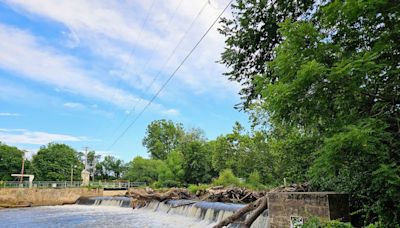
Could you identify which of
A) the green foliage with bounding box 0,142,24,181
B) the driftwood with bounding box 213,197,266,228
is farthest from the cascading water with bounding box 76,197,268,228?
the green foliage with bounding box 0,142,24,181

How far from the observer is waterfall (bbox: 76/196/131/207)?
21.3m

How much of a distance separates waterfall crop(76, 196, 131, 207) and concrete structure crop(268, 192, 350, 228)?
16.8 m

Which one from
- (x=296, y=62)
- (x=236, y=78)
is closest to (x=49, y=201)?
(x=236, y=78)

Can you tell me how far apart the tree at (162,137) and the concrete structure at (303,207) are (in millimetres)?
55453

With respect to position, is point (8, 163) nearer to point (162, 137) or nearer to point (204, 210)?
point (162, 137)

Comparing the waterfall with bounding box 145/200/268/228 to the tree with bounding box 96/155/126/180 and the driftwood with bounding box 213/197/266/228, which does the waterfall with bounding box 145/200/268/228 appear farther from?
the tree with bounding box 96/155/126/180

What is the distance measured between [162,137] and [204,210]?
51.4 metres

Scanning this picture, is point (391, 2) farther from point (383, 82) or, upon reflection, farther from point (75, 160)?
point (75, 160)

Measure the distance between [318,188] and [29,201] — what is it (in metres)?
25.3

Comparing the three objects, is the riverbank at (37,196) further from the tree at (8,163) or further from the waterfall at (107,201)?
the tree at (8,163)

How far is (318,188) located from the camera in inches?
276

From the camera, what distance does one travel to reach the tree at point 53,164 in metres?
45.8

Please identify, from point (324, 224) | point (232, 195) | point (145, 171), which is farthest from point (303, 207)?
point (145, 171)

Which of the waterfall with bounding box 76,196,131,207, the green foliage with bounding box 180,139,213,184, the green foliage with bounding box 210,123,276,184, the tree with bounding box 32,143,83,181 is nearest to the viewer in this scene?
the waterfall with bounding box 76,196,131,207
